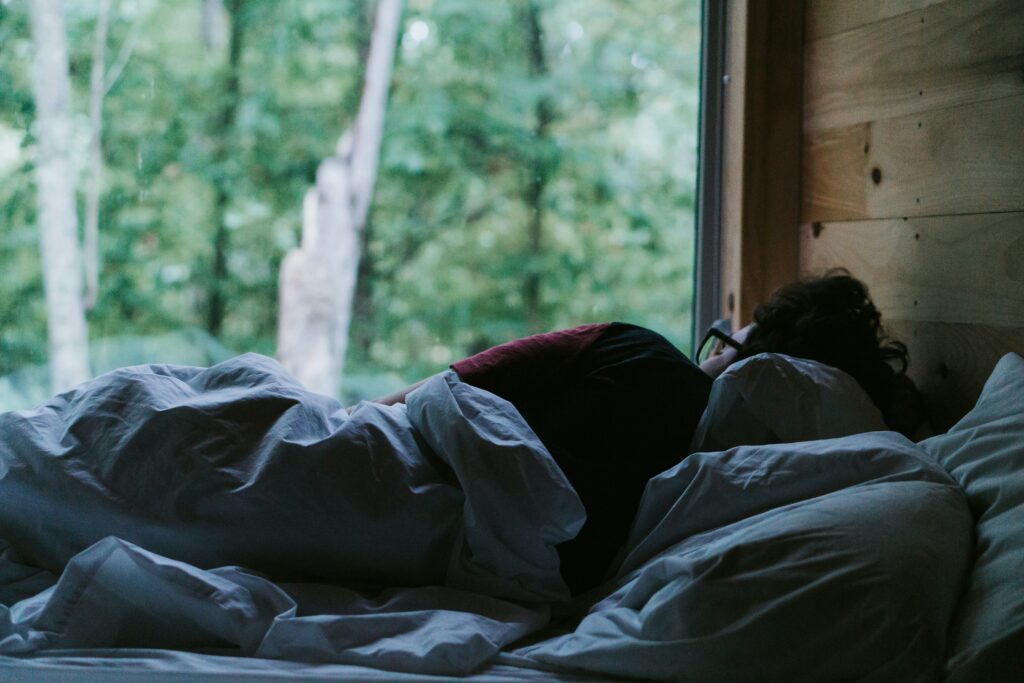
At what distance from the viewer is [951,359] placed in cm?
160

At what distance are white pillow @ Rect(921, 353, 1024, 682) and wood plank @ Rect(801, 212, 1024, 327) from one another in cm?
15

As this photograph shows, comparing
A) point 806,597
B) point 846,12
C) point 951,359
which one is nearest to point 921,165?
point 951,359

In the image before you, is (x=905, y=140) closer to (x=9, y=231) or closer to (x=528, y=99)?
(x=528, y=99)

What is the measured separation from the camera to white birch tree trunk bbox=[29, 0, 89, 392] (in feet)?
6.66

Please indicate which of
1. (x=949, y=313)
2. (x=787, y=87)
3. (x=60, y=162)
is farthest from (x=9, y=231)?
(x=949, y=313)

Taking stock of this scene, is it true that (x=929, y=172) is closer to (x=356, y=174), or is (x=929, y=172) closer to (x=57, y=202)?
(x=356, y=174)

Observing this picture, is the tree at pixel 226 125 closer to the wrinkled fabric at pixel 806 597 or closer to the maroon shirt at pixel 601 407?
the maroon shirt at pixel 601 407

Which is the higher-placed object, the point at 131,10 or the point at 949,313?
the point at 131,10

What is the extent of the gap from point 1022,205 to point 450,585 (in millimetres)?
950

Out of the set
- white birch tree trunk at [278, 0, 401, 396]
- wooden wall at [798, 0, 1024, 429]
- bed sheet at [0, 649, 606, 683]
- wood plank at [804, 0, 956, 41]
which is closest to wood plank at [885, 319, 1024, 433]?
wooden wall at [798, 0, 1024, 429]

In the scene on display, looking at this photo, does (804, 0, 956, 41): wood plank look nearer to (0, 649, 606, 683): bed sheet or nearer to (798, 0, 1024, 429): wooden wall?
(798, 0, 1024, 429): wooden wall

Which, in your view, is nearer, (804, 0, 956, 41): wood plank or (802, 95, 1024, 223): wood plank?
(802, 95, 1024, 223): wood plank

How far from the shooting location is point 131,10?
205 centimetres

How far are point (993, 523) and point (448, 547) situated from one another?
1.95ft
